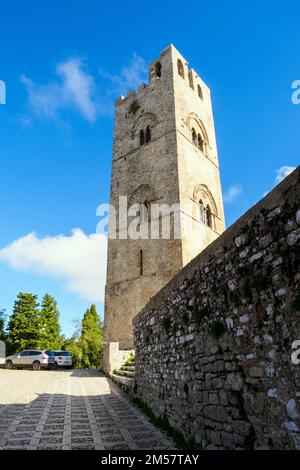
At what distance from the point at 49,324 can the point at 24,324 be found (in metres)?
2.84

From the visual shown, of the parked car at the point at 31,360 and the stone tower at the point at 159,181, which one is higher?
the stone tower at the point at 159,181

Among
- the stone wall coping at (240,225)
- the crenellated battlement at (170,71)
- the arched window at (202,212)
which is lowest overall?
the stone wall coping at (240,225)

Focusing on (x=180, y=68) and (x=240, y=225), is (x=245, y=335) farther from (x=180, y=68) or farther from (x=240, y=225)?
(x=180, y=68)

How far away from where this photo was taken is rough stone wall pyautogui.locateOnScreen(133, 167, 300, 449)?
268 cm

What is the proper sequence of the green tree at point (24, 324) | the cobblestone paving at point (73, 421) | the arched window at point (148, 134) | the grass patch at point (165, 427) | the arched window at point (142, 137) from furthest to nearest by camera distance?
the green tree at point (24, 324) < the arched window at point (142, 137) < the arched window at point (148, 134) < the cobblestone paving at point (73, 421) < the grass patch at point (165, 427)

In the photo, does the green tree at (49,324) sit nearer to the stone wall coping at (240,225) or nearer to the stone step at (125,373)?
the stone step at (125,373)

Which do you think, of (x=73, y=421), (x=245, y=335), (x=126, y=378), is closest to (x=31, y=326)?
(x=126, y=378)

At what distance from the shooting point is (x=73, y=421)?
19.8 feet

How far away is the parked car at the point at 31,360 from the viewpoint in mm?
17328

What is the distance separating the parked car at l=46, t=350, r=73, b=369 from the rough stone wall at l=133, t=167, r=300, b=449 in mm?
14288

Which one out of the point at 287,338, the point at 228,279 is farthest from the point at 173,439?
the point at 287,338

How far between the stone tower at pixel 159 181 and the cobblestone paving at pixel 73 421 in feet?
15.3

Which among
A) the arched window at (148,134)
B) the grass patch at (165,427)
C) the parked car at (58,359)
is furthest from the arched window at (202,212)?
the grass patch at (165,427)
